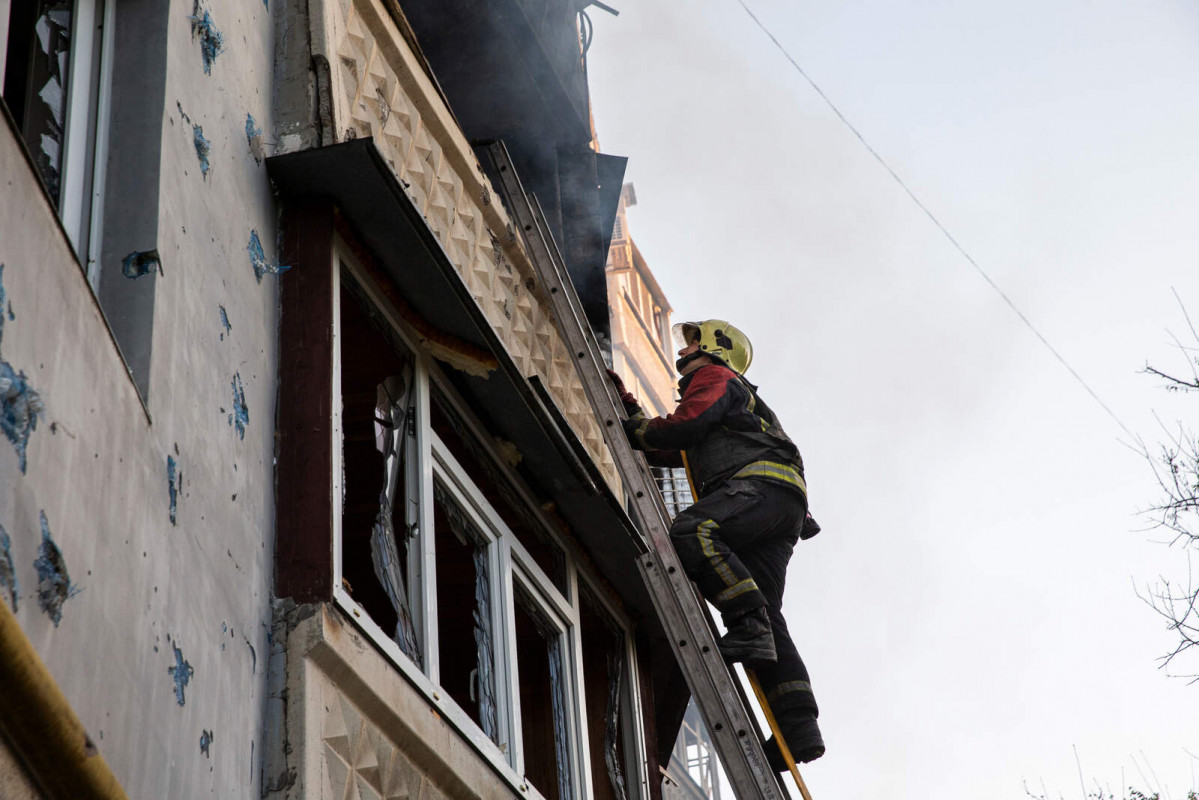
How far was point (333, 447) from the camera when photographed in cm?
403

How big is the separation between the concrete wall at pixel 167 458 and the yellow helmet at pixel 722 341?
150 inches

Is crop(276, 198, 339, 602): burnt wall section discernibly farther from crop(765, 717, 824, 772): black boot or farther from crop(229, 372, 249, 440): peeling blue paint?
crop(765, 717, 824, 772): black boot

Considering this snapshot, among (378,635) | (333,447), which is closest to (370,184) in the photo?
(333,447)

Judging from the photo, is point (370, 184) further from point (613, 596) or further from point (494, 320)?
point (613, 596)

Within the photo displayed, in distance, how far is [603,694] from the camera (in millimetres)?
6621

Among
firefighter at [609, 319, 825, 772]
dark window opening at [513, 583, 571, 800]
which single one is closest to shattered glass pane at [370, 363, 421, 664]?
dark window opening at [513, 583, 571, 800]

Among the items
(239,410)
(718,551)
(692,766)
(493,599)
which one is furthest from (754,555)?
(692,766)

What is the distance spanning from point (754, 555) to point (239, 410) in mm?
3887

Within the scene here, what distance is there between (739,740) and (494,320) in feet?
6.63

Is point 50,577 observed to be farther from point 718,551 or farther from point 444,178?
point 718,551

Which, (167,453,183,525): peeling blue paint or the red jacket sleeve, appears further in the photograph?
the red jacket sleeve

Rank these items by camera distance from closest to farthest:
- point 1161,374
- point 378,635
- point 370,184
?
point 378,635 < point 370,184 < point 1161,374

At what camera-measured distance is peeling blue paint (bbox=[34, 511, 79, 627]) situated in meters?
2.47

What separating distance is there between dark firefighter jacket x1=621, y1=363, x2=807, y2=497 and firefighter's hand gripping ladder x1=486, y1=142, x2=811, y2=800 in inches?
16.9
